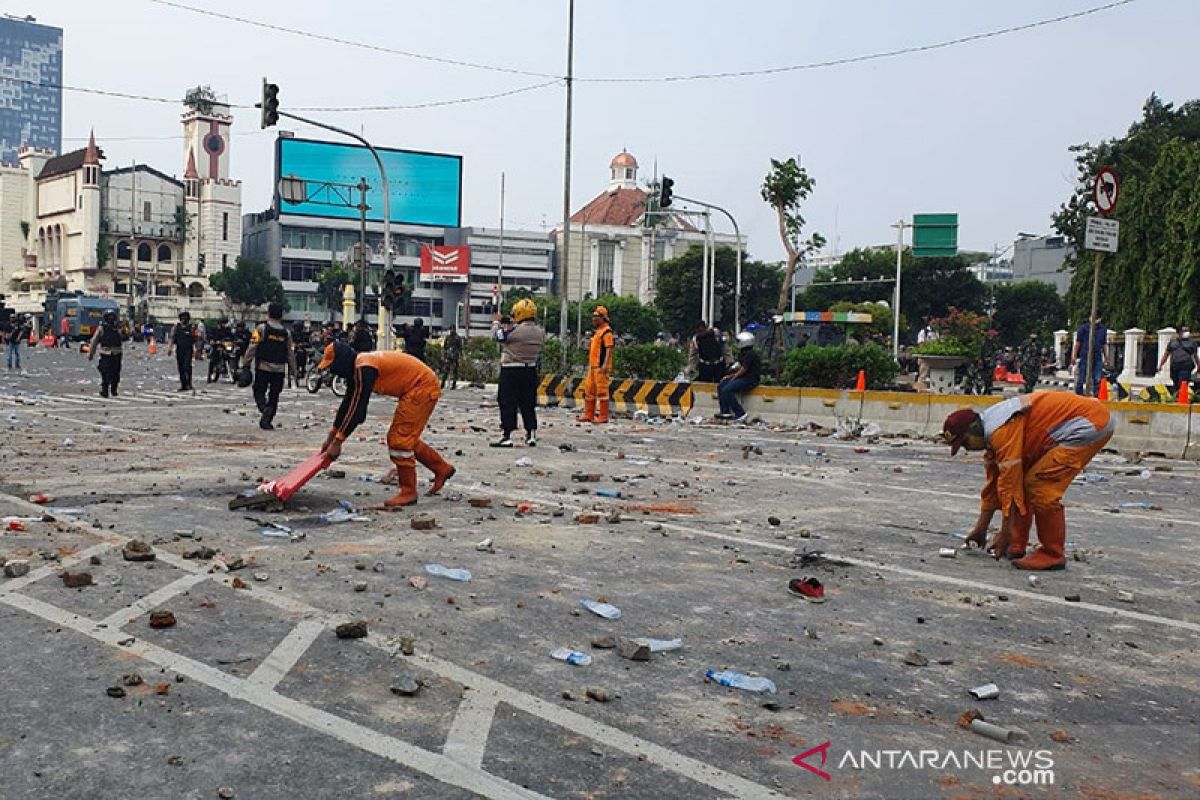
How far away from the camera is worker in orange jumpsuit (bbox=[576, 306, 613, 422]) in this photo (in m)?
18.9

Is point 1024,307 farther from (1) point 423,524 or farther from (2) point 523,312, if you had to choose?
(1) point 423,524

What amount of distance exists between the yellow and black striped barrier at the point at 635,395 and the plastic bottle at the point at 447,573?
1452 cm

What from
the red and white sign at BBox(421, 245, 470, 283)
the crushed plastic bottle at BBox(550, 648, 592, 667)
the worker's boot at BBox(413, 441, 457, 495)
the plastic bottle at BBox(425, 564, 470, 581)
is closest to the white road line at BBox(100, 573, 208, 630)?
the plastic bottle at BBox(425, 564, 470, 581)

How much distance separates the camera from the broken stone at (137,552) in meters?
6.67

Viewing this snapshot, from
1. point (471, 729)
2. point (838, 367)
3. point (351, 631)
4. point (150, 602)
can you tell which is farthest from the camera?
point (838, 367)

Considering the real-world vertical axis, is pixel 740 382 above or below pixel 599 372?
below

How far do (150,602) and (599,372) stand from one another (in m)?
13.9

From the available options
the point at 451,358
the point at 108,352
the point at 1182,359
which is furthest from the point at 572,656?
the point at 451,358

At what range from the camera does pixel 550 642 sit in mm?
5367

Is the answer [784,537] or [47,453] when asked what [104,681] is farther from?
[47,453]

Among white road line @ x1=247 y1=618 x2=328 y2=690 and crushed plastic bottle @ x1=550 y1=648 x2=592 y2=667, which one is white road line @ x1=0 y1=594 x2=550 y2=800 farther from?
crushed plastic bottle @ x1=550 y1=648 x2=592 y2=667

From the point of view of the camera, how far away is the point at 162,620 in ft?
17.4

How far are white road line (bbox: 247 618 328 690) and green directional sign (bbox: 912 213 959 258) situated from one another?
37103mm

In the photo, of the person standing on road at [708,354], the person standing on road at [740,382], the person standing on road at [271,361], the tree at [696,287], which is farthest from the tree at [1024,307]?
the person standing on road at [271,361]
